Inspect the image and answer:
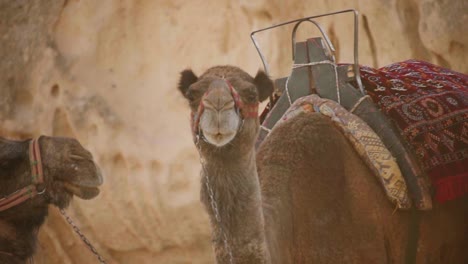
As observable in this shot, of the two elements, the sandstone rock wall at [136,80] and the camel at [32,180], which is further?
the sandstone rock wall at [136,80]

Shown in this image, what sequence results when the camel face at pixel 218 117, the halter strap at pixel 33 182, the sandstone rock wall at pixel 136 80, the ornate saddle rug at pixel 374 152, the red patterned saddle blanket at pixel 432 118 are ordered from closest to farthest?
the camel face at pixel 218 117 → the halter strap at pixel 33 182 → the ornate saddle rug at pixel 374 152 → the red patterned saddle blanket at pixel 432 118 → the sandstone rock wall at pixel 136 80

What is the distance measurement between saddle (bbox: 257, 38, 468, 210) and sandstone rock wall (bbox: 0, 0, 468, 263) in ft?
7.24

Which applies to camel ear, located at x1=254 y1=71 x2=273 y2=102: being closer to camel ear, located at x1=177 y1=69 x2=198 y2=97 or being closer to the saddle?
camel ear, located at x1=177 y1=69 x2=198 y2=97

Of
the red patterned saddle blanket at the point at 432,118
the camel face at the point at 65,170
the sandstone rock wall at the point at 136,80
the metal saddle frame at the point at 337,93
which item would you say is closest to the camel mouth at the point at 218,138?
the camel face at the point at 65,170

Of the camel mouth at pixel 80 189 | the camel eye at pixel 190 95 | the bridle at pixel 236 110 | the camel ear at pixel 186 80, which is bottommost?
the camel mouth at pixel 80 189

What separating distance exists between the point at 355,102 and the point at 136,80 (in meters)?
3.20

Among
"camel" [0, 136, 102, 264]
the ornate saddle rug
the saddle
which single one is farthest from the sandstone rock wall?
"camel" [0, 136, 102, 264]

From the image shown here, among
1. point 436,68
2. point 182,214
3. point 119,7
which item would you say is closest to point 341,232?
point 436,68

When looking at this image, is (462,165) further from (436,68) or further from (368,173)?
(436,68)

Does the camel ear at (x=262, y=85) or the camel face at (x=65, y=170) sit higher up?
the camel ear at (x=262, y=85)

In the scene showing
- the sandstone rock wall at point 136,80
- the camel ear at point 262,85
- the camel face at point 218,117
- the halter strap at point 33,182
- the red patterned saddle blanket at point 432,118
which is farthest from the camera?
the sandstone rock wall at point 136,80

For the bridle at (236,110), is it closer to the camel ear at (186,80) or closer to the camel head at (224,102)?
the camel head at (224,102)

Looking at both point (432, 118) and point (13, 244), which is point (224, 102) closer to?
point (13, 244)

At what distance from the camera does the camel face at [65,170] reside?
10.7 feet
